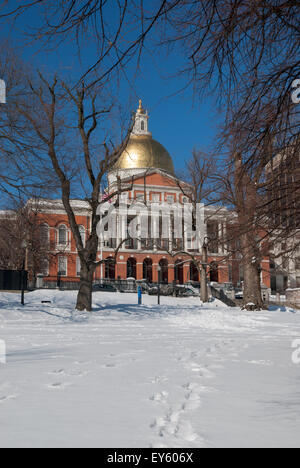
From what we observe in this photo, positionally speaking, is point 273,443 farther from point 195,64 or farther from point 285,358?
point 285,358

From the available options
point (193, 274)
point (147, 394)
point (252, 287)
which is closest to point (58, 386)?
point (147, 394)

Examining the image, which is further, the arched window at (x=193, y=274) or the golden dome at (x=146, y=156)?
the golden dome at (x=146, y=156)

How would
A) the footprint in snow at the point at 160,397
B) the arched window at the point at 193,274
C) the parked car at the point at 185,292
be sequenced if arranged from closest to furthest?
1. the footprint in snow at the point at 160,397
2. the parked car at the point at 185,292
3. the arched window at the point at 193,274

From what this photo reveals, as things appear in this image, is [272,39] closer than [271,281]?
Yes

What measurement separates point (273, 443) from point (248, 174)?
3.53 metres

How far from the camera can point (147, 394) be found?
181 inches

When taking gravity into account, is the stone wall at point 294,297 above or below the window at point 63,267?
below

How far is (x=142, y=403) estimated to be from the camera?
13.9ft

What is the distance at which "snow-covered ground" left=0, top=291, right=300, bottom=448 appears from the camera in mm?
3264

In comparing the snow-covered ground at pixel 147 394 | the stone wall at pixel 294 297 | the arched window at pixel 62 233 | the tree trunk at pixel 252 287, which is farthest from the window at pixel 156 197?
the snow-covered ground at pixel 147 394

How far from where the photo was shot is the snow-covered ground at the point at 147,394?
3264mm

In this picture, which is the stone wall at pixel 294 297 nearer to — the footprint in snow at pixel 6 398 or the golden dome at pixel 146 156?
the footprint in snow at pixel 6 398

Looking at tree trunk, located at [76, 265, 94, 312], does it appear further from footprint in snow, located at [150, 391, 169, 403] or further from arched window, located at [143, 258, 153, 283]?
arched window, located at [143, 258, 153, 283]
